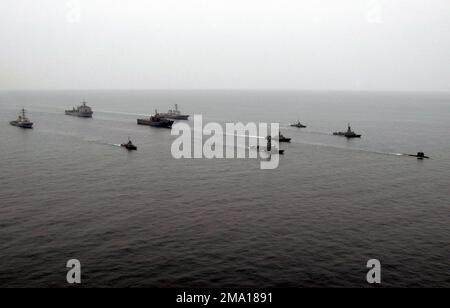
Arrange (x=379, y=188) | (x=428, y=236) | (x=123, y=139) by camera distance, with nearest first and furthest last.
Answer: (x=428, y=236) < (x=379, y=188) < (x=123, y=139)

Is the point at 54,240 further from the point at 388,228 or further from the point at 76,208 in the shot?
the point at 388,228

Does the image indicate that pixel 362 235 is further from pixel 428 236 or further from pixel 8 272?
pixel 8 272

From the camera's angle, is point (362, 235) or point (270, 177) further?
point (270, 177)

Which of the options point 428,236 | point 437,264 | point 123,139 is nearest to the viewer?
point 437,264

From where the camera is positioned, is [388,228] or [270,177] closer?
[388,228]
